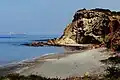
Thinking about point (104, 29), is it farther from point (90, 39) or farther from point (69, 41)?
point (69, 41)

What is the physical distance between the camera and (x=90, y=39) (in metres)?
81.5

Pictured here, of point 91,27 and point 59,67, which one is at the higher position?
point 91,27

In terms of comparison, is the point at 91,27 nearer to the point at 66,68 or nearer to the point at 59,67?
the point at 59,67

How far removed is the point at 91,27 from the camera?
268 feet

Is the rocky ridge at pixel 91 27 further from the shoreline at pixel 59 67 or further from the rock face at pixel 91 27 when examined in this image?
the shoreline at pixel 59 67

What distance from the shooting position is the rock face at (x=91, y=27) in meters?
75.4

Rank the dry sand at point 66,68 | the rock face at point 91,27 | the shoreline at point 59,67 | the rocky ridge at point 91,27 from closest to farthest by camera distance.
Result: the dry sand at point 66,68
the shoreline at point 59,67
the rocky ridge at point 91,27
the rock face at point 91,27

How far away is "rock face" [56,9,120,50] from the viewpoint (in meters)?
75.4

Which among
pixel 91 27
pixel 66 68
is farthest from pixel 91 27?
pixel 66 68

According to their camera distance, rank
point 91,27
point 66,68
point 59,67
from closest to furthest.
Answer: point 66,68 → point 59,67 → point 91,27

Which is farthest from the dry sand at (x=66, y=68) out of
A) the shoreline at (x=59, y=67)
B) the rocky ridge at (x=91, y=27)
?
the rocky ridge at (x=91, y=27)

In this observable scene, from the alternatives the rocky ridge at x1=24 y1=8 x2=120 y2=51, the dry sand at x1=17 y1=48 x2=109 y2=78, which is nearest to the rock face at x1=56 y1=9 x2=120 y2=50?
the rocky ridge at x1=24 y1=8 x2=120 y2=51

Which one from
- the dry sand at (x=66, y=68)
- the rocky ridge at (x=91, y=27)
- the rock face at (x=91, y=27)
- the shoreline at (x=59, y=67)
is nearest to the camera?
the dry sand at (x=66, y=68)

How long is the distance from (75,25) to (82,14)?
12.0ft
